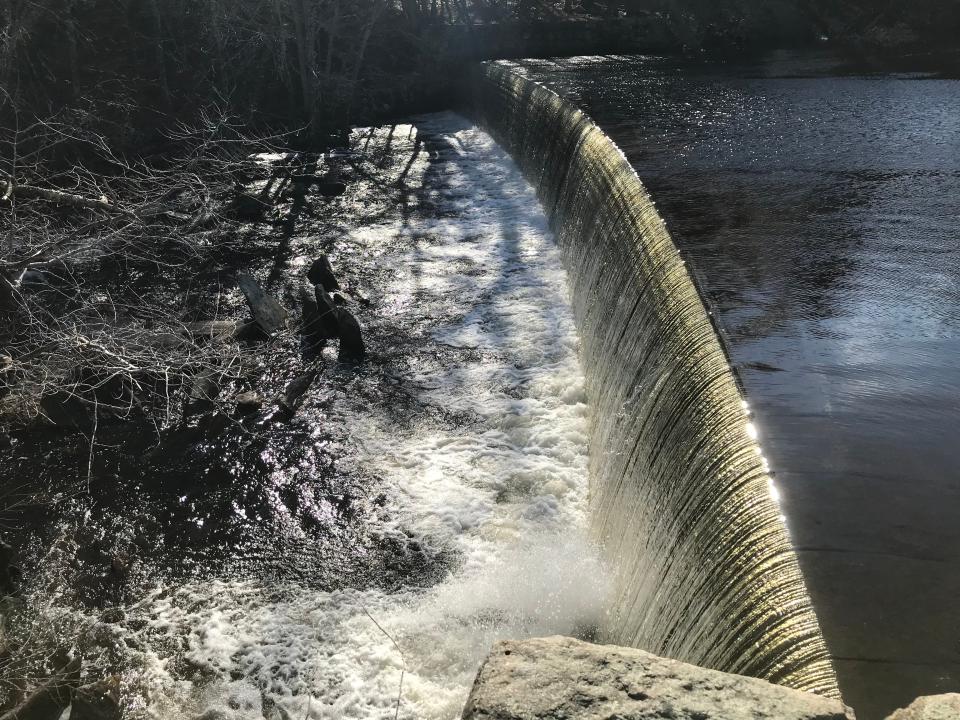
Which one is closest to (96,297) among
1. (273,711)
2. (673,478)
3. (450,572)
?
(450,572)

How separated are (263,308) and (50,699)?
13.7ft

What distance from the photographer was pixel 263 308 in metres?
7.51

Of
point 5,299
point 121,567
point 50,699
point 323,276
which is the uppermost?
point 5,299

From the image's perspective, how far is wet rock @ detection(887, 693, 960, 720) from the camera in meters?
1.98

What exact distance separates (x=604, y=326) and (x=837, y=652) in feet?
13.3

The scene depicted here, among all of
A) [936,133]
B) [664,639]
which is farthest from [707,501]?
[936,133]

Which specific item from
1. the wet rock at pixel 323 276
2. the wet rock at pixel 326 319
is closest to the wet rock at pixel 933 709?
the wet rock at pixel 326 319

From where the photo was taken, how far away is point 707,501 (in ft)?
11.3

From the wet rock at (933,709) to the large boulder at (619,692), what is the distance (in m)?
0.14

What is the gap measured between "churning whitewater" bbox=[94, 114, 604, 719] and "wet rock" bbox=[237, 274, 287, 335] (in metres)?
1.05

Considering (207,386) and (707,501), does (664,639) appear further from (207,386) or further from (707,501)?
(207,386)

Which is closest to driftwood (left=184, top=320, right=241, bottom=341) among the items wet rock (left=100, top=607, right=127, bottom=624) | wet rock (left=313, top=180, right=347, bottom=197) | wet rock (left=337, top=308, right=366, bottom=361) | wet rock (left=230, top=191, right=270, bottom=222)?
wet rock (left=337, top=308, right=366, bottom=361)

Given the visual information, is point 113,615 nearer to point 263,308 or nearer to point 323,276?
point 263,308

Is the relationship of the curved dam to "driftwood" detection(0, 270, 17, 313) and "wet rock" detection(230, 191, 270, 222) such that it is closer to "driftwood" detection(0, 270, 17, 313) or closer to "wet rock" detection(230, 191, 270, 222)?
"driftwood" detection(0, 270, 17, 313)
